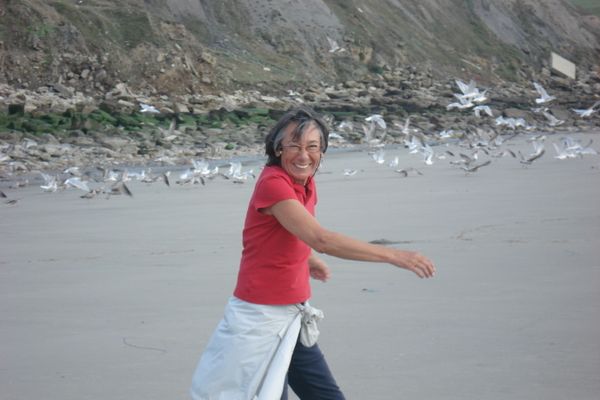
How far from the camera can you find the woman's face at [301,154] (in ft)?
10.8

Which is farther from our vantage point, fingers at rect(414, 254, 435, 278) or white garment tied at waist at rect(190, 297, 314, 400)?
white garment tied at waist at rect(190, 297, 314, 400)

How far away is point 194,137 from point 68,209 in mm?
12416

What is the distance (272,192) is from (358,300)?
91.2 inches

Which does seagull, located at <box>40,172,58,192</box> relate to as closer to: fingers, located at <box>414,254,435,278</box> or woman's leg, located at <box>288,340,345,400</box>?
woman's leg, located at <box>288,340,345,400</box>

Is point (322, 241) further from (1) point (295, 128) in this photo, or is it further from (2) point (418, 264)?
Answer: (1) point (295, 128)

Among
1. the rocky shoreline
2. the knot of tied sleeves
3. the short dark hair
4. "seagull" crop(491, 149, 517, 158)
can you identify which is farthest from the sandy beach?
the rocky shoreline

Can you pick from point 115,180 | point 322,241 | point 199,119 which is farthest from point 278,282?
point 199,119

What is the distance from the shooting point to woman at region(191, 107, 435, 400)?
3152mm

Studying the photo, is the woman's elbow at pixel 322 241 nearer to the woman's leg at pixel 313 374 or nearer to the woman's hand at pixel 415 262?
the woman's hand at pixel 415 262

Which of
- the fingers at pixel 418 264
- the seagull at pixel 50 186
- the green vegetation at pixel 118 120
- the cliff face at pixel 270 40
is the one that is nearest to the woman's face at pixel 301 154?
the fingers at pixel 418 264

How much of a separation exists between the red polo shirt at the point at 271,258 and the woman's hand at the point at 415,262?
0.34 m

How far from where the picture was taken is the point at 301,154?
3.28m

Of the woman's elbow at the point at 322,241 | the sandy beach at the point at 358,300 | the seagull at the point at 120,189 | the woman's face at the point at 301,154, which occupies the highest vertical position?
the woman's face at the point at 301,154

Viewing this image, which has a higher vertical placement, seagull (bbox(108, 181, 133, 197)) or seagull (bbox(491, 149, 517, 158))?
seagull (bbox(108, 181, 133, 197))
